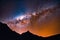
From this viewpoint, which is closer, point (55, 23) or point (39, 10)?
point (39, 10)

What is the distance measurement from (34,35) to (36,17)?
21cm

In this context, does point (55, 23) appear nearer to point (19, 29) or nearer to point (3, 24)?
point (19, 29)

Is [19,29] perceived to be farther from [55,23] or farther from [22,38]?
[55,23]

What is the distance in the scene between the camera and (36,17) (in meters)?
1.86

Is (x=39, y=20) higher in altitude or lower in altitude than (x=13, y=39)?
higher

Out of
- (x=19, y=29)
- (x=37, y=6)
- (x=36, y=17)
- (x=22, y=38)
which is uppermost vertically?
(x=37, y=6)

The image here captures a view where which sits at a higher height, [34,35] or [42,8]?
[42,8]

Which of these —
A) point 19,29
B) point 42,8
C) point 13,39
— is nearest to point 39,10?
point 42,8

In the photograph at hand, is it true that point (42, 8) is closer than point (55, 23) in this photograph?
Yes

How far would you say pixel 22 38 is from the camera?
1.81 metres

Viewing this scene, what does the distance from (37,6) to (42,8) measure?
65 millimetres

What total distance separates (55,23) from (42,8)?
270 mm

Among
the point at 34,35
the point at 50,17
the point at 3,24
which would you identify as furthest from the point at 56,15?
the point at 3,24

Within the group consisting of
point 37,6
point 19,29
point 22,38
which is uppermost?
point 37,6
